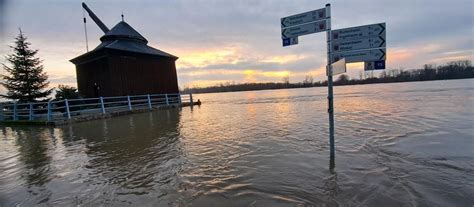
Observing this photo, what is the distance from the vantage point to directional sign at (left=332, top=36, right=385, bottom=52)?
145 inches

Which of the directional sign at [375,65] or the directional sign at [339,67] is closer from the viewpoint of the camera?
the directional sign at [375,65]

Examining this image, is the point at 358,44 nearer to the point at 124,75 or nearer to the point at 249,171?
the point at 249,171

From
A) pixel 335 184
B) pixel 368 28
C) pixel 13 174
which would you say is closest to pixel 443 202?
pixel 335 184

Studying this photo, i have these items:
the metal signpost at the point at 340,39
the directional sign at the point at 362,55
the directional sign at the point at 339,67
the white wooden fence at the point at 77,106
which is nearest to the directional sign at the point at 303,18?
the metal signpost at the point at 340,39

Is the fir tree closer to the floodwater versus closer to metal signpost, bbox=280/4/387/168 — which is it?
the floodwater

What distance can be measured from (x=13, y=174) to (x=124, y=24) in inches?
833

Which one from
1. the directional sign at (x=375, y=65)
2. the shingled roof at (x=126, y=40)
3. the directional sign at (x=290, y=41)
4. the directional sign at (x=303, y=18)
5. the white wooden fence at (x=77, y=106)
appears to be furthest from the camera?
the shingled roof at (x=126, y=40)

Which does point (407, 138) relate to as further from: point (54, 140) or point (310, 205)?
point (54, 140)

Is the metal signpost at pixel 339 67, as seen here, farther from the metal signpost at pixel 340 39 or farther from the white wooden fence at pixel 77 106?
the white wooden fence at pixel 77 106

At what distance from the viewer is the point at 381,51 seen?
3.67m

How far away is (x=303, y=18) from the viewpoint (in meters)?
4.21

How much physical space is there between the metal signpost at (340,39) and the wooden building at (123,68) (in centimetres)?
1611

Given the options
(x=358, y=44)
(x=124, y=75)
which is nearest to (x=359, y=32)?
(x=358, y=44)

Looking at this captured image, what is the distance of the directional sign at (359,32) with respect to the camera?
12.1 ft
